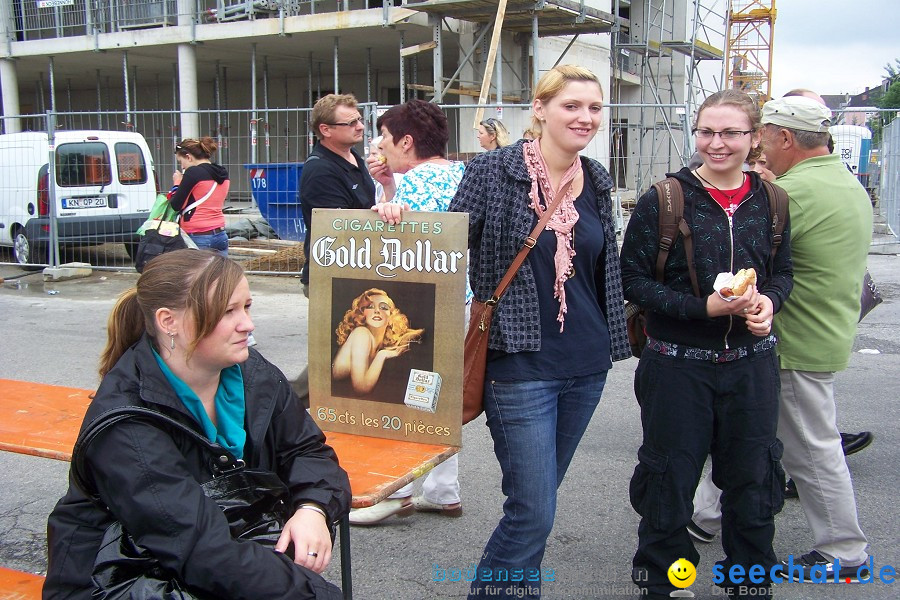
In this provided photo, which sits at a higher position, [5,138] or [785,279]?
[5,138]

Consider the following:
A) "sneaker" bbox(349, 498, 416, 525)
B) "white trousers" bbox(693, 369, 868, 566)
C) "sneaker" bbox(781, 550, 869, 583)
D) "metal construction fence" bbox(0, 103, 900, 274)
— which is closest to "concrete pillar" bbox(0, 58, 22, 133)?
"metal construction fence" bbox(0, 103, 900, 274)

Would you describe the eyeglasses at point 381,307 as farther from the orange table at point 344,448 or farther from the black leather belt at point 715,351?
the black leather belt at point 715,351

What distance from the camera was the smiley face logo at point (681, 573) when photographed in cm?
306

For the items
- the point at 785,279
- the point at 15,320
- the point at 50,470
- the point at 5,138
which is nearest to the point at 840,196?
the point at 785,279

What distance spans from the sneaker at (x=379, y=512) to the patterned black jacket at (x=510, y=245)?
1.66 meters

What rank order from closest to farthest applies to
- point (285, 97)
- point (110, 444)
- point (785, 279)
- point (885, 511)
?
point (110, 444), point (785, 279), point (885, 511), point (285, 97)

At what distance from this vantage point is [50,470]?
4797mm

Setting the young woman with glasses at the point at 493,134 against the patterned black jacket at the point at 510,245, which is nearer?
the patterned black jacket at the point at 510,245


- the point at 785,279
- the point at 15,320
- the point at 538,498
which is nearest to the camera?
the point at 538,498

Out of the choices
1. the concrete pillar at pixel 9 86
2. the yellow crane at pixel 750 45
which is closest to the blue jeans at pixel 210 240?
the concrete pillar at pixel 9 86

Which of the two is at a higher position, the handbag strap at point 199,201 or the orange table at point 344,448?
the handbag strap at point 199,201

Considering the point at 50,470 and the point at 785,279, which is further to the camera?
the point at 50,470

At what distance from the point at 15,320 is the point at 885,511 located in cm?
885

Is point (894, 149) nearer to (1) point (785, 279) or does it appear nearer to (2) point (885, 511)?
(2) point (885, 511)
